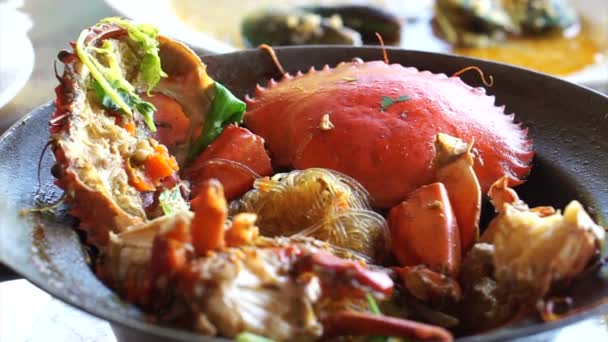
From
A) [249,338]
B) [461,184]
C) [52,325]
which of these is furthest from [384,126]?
[52,325]

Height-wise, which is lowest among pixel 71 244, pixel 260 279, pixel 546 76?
pixel 71 244

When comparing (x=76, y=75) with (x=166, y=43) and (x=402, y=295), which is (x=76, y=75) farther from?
(x=402, y=295)

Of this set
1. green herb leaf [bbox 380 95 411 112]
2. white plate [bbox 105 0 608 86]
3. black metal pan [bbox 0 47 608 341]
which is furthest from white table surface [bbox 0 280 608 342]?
white plate [bbox 105 0 608 86]

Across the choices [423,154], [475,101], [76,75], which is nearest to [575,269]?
[423,154]

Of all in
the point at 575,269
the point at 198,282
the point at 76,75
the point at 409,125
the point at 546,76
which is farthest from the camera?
the point at 546,76

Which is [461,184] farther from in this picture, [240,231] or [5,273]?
[5,273]

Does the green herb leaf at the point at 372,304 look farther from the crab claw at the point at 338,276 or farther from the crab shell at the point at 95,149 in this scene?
the crab shell at the point at 95,149

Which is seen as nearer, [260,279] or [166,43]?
[260,279]
